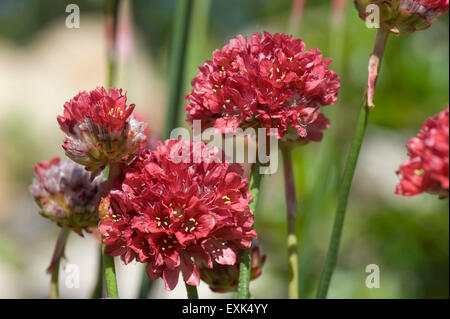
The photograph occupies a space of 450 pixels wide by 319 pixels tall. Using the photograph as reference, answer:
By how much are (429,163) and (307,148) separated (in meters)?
1.53

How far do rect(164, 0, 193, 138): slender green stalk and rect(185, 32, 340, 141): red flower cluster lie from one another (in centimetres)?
24

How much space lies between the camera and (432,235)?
1575 mm

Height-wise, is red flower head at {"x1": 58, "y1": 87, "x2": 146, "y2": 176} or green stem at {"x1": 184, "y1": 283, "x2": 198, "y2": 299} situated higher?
red flower head at {"x1": 58, "y1": 87, "x2": 146, "y2": 176}

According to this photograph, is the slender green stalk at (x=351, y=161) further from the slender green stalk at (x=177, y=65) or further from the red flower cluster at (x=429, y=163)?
the slender green stalk at (x=177, y=65)

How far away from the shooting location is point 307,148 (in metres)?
1.97

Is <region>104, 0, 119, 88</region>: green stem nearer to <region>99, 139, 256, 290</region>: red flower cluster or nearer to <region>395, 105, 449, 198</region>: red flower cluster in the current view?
<region>99, 139, 256, 290</region>: red flower cluster

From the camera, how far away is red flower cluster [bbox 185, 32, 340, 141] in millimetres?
533

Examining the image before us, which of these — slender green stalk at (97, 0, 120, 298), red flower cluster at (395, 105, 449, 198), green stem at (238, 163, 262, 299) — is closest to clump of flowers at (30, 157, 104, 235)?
slender green stalk at (97, 0, 120, 298)

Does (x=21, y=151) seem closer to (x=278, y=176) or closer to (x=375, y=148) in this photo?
(x=278, y=176)

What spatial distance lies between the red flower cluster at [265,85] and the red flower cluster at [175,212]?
0.04 m

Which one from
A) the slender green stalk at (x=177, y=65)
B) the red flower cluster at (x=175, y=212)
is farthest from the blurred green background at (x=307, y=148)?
the red flower cluster at (x=175, y=212)

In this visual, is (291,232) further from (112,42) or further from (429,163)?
(112,42)
